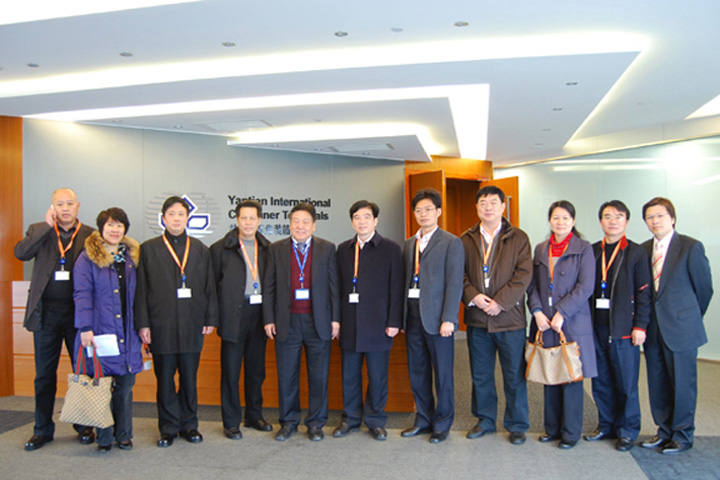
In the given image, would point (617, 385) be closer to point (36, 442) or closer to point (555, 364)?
point (555, 364)

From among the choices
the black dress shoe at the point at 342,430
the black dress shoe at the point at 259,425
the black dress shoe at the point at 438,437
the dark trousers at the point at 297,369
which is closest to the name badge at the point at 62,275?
the dark trousers at the point at 297,369

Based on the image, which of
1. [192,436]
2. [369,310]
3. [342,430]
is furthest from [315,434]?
[369,310]

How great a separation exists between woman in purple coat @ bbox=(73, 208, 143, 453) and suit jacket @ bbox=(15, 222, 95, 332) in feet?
1.28

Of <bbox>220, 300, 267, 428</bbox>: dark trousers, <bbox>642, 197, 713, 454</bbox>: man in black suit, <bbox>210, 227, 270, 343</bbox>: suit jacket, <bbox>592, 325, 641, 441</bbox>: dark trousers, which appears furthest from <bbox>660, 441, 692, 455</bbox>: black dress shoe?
<bbox>210, 227, 270, 343</bbox>: suit jacket

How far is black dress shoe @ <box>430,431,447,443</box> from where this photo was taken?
13.1 feet

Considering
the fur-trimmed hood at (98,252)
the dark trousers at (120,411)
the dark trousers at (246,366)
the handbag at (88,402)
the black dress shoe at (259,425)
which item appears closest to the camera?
the handbag at (88,402)

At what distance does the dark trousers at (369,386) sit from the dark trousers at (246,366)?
26.9 inches

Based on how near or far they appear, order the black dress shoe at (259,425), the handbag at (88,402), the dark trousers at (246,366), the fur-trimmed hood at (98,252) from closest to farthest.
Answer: the handbag at (88,402) < the fur-trimmed hood at (98,252) < the dark trousers at (246,366) < the black dress shoe at (259,425)

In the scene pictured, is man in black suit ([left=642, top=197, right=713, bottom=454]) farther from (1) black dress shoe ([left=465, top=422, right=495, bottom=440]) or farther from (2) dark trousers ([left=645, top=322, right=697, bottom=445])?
(1) black dress shoe ([left=465, top=422, right=495, bottom=440])

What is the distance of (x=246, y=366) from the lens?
430 centimetres

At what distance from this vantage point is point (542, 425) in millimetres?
4449

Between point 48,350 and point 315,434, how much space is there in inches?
81.0

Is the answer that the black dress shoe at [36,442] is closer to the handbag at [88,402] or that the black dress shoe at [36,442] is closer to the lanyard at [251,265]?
the handbag at [88,402]

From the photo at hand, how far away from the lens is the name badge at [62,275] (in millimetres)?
4020
